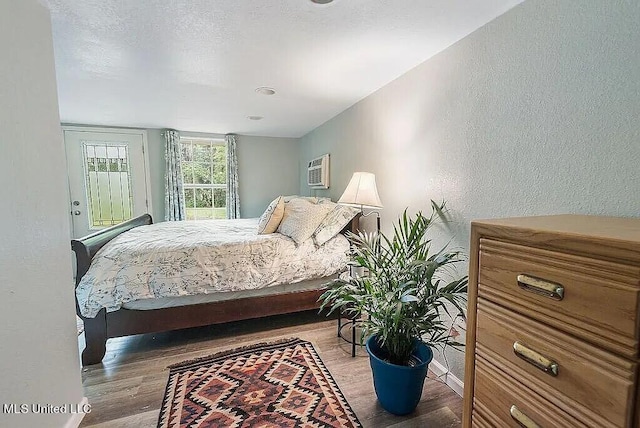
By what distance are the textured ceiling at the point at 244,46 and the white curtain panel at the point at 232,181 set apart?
166 cm

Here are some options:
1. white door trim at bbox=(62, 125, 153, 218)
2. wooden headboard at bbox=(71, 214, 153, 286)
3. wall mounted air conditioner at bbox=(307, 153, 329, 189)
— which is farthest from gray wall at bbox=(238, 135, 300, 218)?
wooden headboard at bbox=(71, 214, 153, 286)

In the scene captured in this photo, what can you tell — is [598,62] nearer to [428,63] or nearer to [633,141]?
[633,141]

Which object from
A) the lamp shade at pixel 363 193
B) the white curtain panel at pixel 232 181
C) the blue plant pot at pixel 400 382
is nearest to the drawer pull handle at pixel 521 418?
the blue plant pot at pixel 400 382

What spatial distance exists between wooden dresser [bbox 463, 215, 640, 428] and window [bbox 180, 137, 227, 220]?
4501 millimetres

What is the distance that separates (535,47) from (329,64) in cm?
122

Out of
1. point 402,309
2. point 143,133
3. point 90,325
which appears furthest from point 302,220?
point 143,133

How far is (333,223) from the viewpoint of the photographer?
2537 millimetres

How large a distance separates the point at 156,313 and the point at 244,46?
194 cm

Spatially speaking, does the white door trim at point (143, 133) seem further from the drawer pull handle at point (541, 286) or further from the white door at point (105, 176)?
the drawer pull handle at point (541, 286)

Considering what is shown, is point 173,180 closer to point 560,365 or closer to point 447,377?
point 447,377

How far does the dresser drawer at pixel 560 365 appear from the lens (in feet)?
2.05

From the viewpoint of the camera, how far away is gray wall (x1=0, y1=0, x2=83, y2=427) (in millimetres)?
1023

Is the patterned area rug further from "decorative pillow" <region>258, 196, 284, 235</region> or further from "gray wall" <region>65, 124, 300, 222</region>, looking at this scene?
"gray wall" <region>65, 124, 300, 222</region>

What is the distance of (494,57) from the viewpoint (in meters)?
1.45
